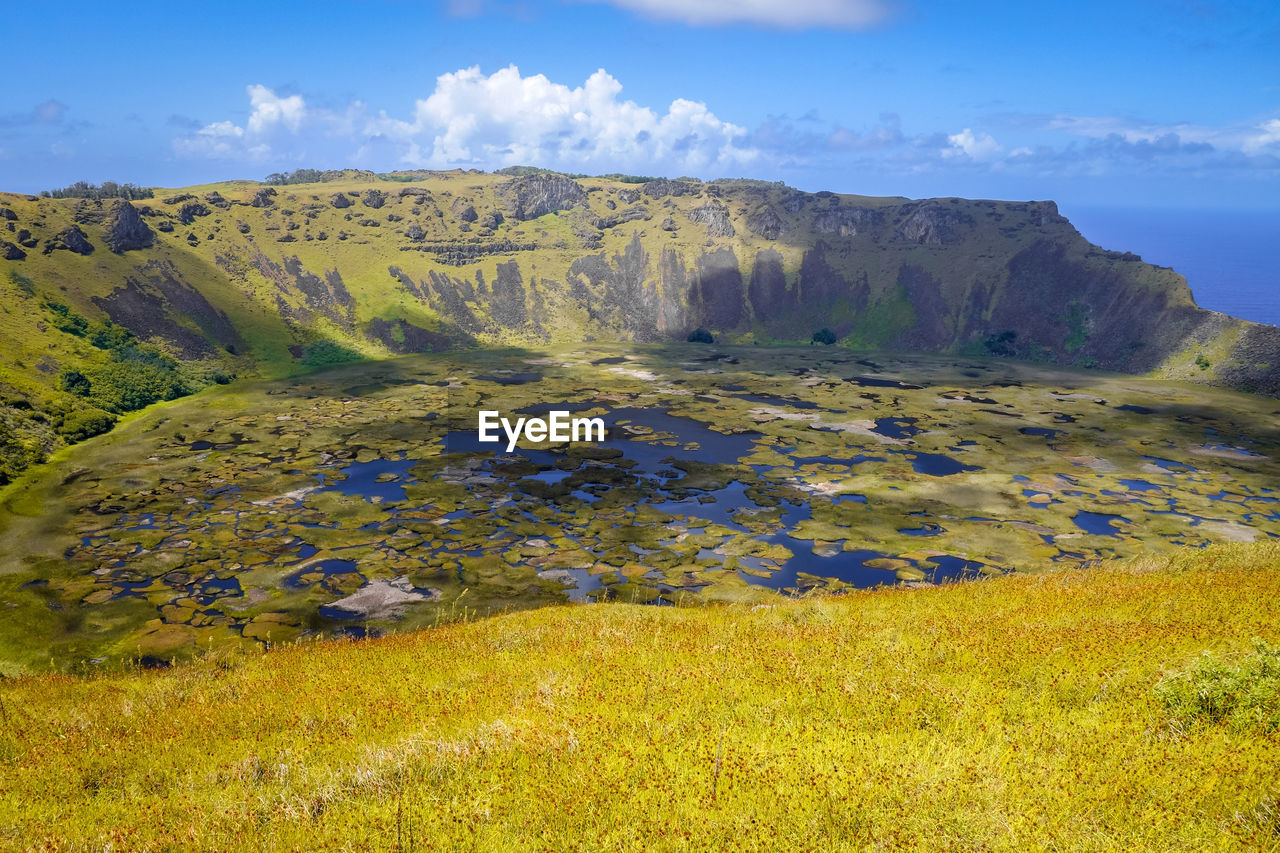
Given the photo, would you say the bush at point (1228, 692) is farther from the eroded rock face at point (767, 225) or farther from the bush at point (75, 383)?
the eroded rock face at point (767, 225)

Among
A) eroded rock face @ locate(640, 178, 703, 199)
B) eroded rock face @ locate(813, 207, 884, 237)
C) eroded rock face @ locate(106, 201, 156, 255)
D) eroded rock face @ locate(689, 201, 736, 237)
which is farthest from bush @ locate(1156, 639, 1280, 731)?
eroded rock face @ locate(640, 178, 703, 199)

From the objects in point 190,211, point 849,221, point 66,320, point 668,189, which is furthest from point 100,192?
point 849,221

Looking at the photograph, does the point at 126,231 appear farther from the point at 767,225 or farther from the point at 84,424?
the point at 767,225

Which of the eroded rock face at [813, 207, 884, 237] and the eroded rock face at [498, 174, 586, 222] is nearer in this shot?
the eroded rock face at [813, 207, 884, 237]

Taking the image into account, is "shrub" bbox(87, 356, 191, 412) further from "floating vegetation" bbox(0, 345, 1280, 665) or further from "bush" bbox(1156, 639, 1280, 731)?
"bush" bbox(1156, 639, 1280, 731)

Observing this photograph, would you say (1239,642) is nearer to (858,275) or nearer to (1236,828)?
(1236,828)
